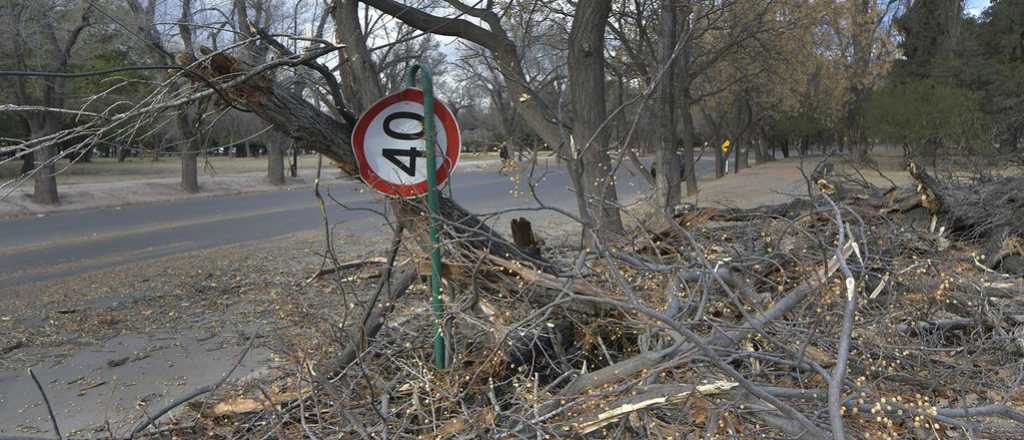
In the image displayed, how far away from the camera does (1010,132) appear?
12.6 metres

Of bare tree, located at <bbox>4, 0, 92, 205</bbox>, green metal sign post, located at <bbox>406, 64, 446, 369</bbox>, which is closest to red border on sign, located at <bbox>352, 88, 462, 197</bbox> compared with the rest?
green metal sign post, located at <bbox>406, 64, 446, 369</bbox>

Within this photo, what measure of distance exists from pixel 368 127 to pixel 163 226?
14600 millimetres

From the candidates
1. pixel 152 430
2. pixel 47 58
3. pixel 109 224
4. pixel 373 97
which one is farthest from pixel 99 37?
pixel 152 430

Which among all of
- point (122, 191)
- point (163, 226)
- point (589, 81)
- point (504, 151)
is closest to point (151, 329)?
point (504, 151)

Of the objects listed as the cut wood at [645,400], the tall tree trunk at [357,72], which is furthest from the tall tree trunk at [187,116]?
the cut wood at [645,400]

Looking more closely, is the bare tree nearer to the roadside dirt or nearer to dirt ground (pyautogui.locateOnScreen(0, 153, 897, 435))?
the roadside dirt

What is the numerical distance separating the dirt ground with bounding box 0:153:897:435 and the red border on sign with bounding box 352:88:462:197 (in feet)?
Answer: 1.75

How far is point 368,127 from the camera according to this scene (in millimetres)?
4051

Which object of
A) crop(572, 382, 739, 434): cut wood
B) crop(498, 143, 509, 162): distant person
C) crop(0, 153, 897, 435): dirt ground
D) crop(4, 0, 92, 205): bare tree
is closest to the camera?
crop(572, 382, 739, 434): cut wood

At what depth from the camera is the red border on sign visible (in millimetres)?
4027

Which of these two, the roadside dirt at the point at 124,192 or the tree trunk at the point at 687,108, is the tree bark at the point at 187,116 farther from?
the roadside dirt at the point at 124,192

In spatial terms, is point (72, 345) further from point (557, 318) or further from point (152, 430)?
point (557, 318)

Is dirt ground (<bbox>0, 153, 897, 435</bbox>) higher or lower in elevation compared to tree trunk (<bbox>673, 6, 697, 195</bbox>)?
lower

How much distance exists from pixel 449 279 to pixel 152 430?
5.93 ft
